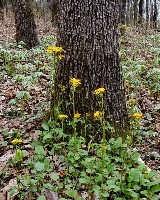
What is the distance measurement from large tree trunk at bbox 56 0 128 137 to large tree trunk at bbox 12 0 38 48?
5271 millimetres

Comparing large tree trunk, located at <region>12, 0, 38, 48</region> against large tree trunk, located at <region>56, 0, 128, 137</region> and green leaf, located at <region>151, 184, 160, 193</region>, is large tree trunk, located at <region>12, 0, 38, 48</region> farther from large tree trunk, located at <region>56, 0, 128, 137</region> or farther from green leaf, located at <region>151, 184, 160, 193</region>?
green leaf, located at <region>151, 184, 160, 193</region>

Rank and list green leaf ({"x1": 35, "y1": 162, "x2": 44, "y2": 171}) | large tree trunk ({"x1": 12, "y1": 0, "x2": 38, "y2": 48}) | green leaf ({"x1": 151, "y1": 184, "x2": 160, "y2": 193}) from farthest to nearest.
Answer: large tree trunk ({"x1": 12, "y1": 0, "x2": 38, "y2": 48}) → green leaf ({"x1": 35, "y1": 162, "x2": 44, "y2": 171}) → green leaf ({"x1": 151, "y1": 184, "x2": 160, "y2": 193})

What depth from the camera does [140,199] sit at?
8.29ft

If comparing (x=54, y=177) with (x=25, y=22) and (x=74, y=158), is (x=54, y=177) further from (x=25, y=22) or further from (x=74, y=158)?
(x=25, y=22)

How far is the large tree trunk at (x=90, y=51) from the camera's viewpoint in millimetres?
3256

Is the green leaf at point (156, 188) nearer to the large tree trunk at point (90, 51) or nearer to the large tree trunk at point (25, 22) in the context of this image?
the large tree trunk at point (90, 51)

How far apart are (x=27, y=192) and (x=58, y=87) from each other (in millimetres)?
1317

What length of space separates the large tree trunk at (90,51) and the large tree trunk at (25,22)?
5271 millimetres

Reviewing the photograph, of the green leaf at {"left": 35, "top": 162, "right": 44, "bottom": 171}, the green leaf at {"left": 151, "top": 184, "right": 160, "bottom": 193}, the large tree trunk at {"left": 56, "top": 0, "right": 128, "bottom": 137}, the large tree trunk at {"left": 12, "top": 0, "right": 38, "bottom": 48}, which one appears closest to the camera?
the green leaf at {"left": 151, "top": 184, "right": 160, "bottom": 193}

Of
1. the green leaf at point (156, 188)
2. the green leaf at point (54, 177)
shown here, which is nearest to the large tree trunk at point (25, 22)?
the green leaf at point (54, 177)

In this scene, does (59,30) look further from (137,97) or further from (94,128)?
(137,97)

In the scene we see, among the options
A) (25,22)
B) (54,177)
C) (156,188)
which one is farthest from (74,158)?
(25,22)

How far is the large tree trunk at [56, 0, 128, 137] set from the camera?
10.7ft

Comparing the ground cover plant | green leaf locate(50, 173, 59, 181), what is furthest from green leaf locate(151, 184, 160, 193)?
green leaf locate(50, 173, 59, 181)
